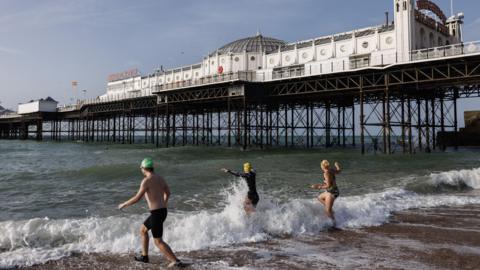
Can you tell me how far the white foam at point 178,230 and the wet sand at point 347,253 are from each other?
1.28 ft

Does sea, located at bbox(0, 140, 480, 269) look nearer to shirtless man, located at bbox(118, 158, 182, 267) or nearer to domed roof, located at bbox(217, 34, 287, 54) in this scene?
shirtless man, located at bbox(118, 158, 182, 267)

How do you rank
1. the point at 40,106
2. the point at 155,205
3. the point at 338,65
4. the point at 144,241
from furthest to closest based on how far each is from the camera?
1. the point at 40,106
2. the point at 338,65
3. the point at 144,241
4. the point at 155,205

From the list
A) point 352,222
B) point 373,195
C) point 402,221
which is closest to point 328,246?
point 352,222

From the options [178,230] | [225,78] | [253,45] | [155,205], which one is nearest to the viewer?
[155,205]

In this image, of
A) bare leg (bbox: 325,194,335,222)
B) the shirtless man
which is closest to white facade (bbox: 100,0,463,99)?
bare leg (bbox: 325,194,335,222)

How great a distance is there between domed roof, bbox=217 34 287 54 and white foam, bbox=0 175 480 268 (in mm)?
35458

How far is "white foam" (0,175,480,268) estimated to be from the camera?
285 inches

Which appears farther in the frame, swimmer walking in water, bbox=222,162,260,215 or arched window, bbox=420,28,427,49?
arched window, bbox=420,28,427,49

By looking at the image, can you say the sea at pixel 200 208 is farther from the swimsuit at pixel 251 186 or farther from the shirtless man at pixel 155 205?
the shirtless man at pixel 155 205

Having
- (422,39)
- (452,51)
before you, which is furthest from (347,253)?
(422,39)

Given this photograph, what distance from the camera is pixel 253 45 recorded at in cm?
4503

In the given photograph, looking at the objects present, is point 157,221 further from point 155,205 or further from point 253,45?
point 253,45

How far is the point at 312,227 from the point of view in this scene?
879 cm

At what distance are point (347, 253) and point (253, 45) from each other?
40.1m
